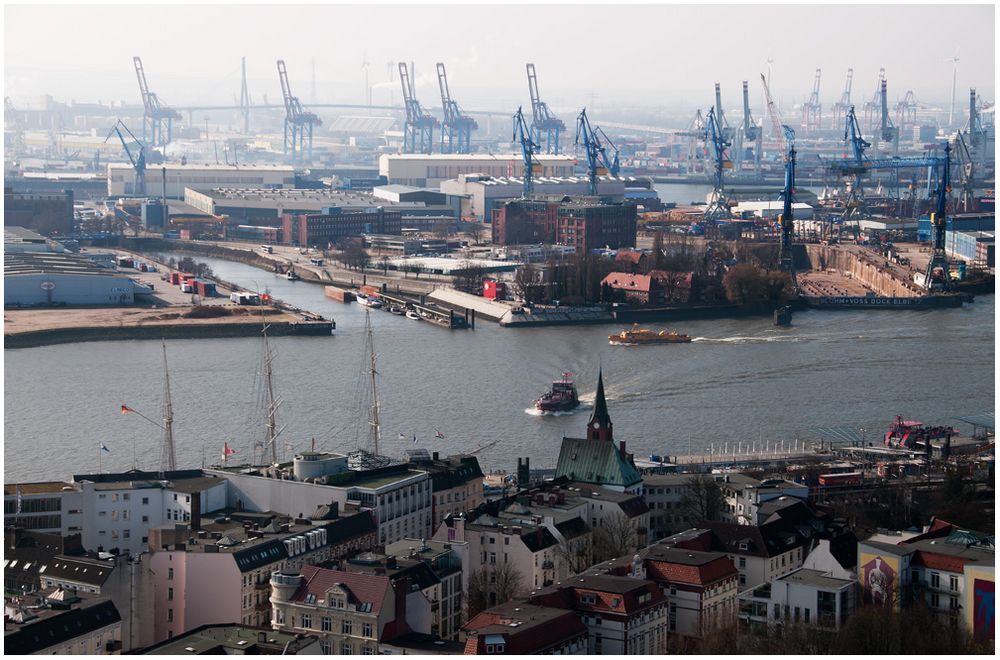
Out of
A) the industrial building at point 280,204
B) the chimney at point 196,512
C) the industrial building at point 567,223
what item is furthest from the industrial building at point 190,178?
the chimney at point 196,512

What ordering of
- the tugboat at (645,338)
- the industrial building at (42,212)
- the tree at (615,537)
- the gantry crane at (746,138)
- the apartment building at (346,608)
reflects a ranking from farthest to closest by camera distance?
the gantry crane at (746,138) → the industrial building at (42,212) → the tugboat at (645,338) → the tree at (615,537) → the apartment building at (346,608)

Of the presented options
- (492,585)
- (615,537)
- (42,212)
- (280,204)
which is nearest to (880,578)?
(615,537)

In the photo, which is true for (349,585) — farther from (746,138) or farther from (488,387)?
(746,138)

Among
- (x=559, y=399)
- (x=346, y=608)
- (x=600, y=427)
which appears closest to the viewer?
(x=346, y=608)

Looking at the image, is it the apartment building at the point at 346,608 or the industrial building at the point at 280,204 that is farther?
the industrial building at the point at 280,204

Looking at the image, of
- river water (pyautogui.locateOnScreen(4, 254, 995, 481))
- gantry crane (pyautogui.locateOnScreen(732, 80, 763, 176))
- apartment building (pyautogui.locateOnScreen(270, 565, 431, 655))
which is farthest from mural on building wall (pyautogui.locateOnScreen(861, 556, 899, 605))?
gantry crane (pyautogui.locateOnScreen(732, 80, 763, 176))

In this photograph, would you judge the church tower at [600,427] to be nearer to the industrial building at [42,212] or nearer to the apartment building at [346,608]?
the apartment building at [346,608]
